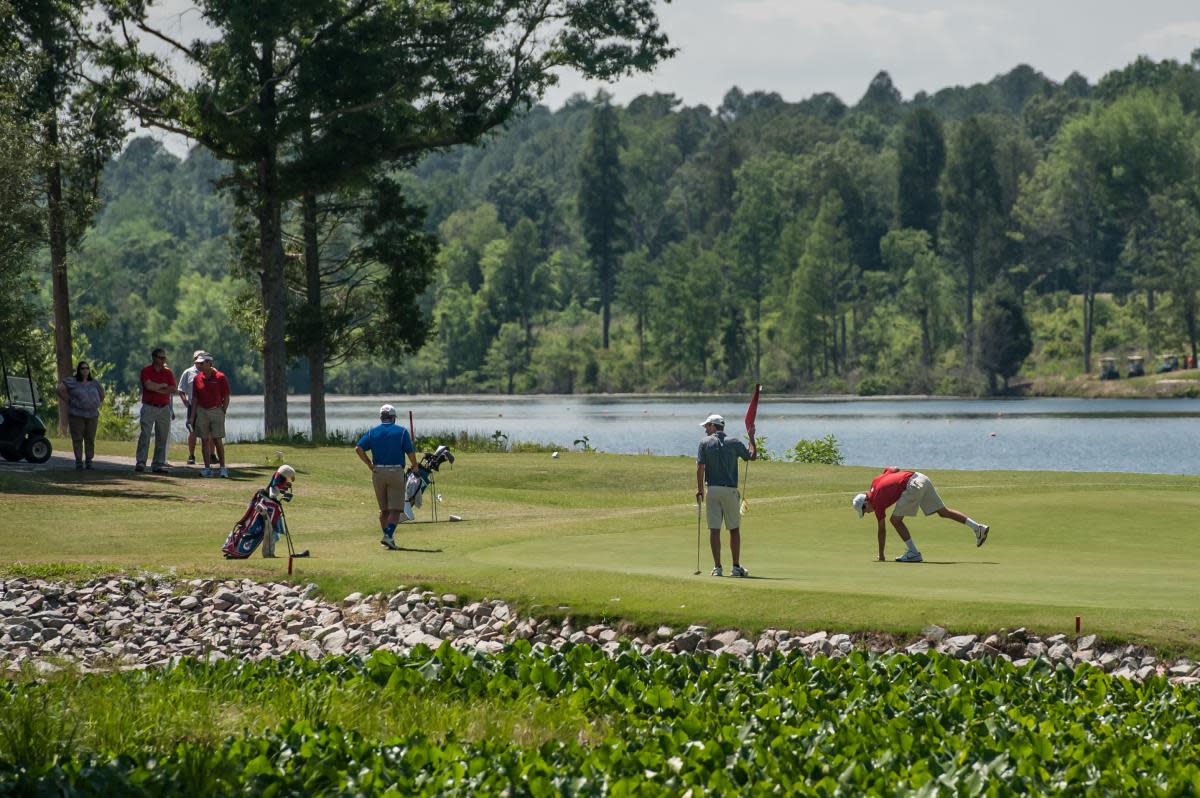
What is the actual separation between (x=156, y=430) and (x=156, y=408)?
0.78 m

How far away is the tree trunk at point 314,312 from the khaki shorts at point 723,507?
103ft

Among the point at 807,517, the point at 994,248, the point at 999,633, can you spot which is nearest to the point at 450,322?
the point at 994,248

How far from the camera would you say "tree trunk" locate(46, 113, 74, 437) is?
4353 centimetres

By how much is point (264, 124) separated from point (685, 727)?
37.3 metres

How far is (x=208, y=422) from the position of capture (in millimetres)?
32406

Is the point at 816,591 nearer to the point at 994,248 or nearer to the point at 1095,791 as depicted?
the point at 1095,791

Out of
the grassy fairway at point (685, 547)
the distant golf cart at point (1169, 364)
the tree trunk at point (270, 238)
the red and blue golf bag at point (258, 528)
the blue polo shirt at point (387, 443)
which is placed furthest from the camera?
the distant golf cart at point (1169, 364)

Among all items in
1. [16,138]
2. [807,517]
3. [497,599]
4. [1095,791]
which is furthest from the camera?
[16,138]

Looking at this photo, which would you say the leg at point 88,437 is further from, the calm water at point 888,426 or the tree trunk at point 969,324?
the tree trunk at point 969,324

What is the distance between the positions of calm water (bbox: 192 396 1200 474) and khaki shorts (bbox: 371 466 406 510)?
2918cm

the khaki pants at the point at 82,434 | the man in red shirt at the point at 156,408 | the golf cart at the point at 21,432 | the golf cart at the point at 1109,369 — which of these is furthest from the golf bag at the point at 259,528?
the golf cart at the point at 1109,369

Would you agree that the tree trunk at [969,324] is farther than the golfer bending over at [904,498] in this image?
Yes

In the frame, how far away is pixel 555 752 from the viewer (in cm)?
1041

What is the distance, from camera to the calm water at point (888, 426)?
65.7 metres
